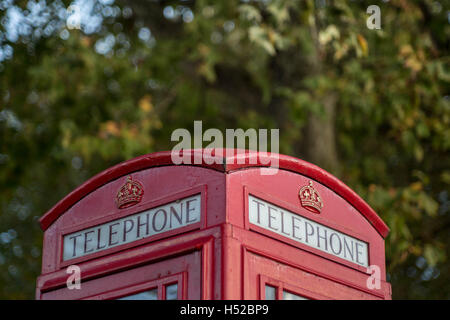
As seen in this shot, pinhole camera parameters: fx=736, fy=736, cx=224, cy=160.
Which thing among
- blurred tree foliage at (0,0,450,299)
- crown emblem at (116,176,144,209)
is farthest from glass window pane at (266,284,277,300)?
blurred tree foliage at (0,0,450,299)

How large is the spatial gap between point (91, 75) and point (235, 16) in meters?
1.68

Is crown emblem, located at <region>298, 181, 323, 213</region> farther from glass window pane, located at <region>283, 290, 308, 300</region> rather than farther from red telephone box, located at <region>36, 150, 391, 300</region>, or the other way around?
glass window pane, located at <region>283, 290, 308, 300</region>

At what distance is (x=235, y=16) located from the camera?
7.71 metres

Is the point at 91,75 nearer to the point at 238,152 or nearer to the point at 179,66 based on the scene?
the point at 179,66

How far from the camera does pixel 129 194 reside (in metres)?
2.96

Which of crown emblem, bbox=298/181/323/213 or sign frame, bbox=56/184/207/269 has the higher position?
crown emblem, bbox=298/181/323/213

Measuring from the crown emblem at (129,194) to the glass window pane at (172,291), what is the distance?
0.41 m

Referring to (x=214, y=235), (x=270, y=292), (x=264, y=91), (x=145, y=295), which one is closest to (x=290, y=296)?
(x=270, y=292)

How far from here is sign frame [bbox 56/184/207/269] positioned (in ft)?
8.82

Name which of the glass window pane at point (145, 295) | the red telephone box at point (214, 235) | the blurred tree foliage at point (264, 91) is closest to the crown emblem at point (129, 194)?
the red telephone box at point (214, 235)

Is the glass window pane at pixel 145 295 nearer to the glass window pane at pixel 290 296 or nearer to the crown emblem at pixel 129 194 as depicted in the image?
the crown emblem at pixel 129 194

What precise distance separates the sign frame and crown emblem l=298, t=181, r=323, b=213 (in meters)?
0.46
